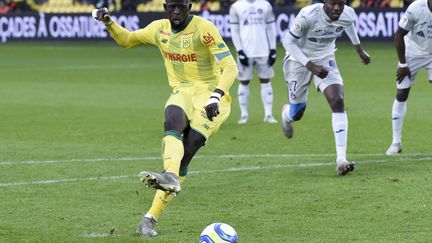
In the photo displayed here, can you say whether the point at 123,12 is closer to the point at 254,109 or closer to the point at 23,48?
the point at 23,48

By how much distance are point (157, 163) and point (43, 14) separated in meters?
28.4

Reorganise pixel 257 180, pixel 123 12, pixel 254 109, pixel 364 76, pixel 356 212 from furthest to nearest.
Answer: pixel 123 12, pixel 364 76, pixel 254 109, pixel 257 180, pixel 356 212

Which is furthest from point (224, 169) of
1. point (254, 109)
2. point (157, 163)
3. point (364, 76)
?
point (364, 76)

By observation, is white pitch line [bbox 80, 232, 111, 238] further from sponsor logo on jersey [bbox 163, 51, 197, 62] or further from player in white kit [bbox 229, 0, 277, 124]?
player in white kit [bbox 229, 0, 277, 124]

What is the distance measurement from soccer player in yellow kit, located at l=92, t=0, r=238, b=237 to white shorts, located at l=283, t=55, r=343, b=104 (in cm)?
283

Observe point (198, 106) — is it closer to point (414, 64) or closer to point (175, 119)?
point (175, 119)

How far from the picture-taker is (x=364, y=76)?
88.8 feet

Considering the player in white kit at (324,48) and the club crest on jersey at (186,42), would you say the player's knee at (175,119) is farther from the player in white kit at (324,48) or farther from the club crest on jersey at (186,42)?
the player in white kit at (324,48)

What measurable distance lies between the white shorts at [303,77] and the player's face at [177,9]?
3.31 metres

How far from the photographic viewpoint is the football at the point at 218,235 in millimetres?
7926

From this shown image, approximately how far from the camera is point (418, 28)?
43.7ft

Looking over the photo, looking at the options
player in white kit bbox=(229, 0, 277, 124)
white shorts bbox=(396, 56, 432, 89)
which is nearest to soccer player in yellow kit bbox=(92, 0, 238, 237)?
white shorts bbox=(396, 56, 432, 89)

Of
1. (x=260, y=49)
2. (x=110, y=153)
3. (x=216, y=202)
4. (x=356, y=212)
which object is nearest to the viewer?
(x=356, y=212)

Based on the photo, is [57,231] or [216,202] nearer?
[57,231]
